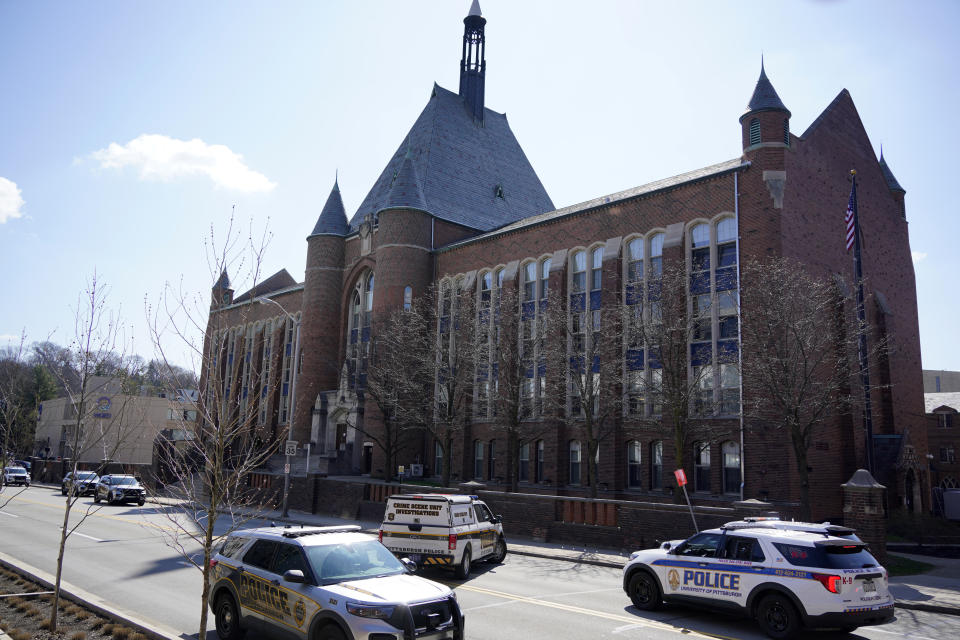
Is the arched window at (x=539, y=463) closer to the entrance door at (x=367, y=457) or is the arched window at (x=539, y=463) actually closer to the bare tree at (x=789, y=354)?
the bare tree at (x=789, y=354)

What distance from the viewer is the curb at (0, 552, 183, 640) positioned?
27.8 feet

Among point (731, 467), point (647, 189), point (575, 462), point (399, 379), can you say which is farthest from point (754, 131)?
point (399, 379)

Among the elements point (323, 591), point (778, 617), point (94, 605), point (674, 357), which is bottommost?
point (94, 605)

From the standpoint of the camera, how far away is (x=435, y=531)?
14.6m

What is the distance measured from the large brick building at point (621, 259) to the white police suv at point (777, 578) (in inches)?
A: 351

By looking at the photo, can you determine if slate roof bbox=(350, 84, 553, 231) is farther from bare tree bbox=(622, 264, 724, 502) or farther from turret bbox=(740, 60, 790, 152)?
turret bbox=(740, 60, 790, 152)

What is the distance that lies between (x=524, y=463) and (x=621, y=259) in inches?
449

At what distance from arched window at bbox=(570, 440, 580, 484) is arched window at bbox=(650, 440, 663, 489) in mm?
4134

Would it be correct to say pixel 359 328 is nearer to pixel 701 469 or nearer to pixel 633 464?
pixel 633 464

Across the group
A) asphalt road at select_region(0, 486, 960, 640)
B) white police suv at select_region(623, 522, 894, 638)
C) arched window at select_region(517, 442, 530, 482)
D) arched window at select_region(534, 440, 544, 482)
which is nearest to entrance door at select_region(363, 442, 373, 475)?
arched window at select_region(517, 442, 530, 482)

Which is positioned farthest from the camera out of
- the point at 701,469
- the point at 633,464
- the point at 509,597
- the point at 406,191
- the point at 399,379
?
the point at 406,191

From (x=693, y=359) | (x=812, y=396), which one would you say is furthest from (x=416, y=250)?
(x=812, y=396)

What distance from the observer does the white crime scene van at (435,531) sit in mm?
14531

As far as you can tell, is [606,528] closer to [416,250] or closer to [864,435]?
[864,435]
